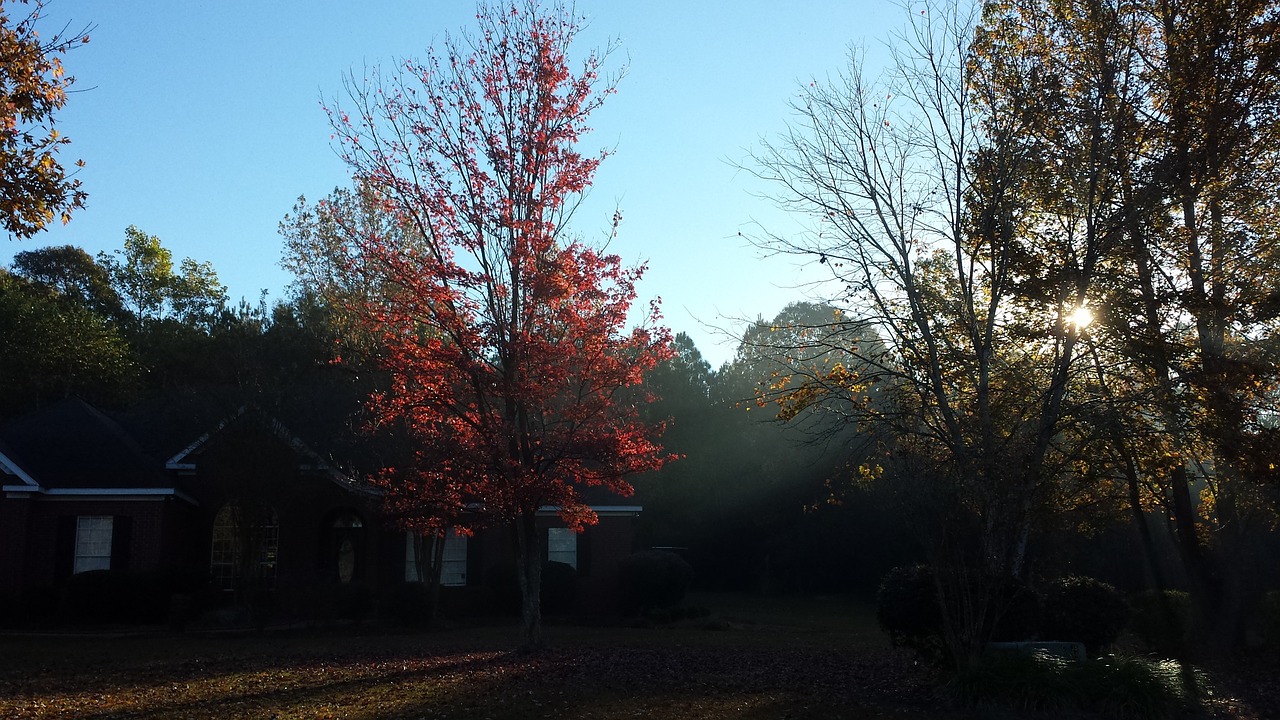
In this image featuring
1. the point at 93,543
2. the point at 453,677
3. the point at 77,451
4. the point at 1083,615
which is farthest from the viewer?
the point at 77,451

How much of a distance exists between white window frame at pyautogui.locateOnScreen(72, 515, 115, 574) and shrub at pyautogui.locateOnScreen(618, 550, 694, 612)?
38.5 feet

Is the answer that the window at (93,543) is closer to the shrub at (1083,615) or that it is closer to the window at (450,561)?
the window at (450,561)

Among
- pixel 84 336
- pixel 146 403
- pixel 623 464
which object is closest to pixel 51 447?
pixel 146 403

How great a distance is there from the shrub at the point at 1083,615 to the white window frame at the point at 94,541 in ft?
65.0

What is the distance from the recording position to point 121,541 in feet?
74.5

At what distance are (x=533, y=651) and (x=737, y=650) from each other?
346cm

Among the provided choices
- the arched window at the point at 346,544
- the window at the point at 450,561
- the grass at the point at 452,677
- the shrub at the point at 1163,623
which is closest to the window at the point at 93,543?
the grass at the point at 452,677

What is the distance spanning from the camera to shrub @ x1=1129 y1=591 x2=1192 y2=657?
53.4ft

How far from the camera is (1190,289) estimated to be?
530 inches

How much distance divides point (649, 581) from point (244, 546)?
937 centimetres

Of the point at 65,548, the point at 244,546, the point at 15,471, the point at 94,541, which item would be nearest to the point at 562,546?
the point at 244,546

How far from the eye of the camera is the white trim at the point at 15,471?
21938 millimetres

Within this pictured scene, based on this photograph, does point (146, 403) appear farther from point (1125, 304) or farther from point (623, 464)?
point (1125, 304)

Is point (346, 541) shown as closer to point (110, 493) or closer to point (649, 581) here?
point (110, 493)
